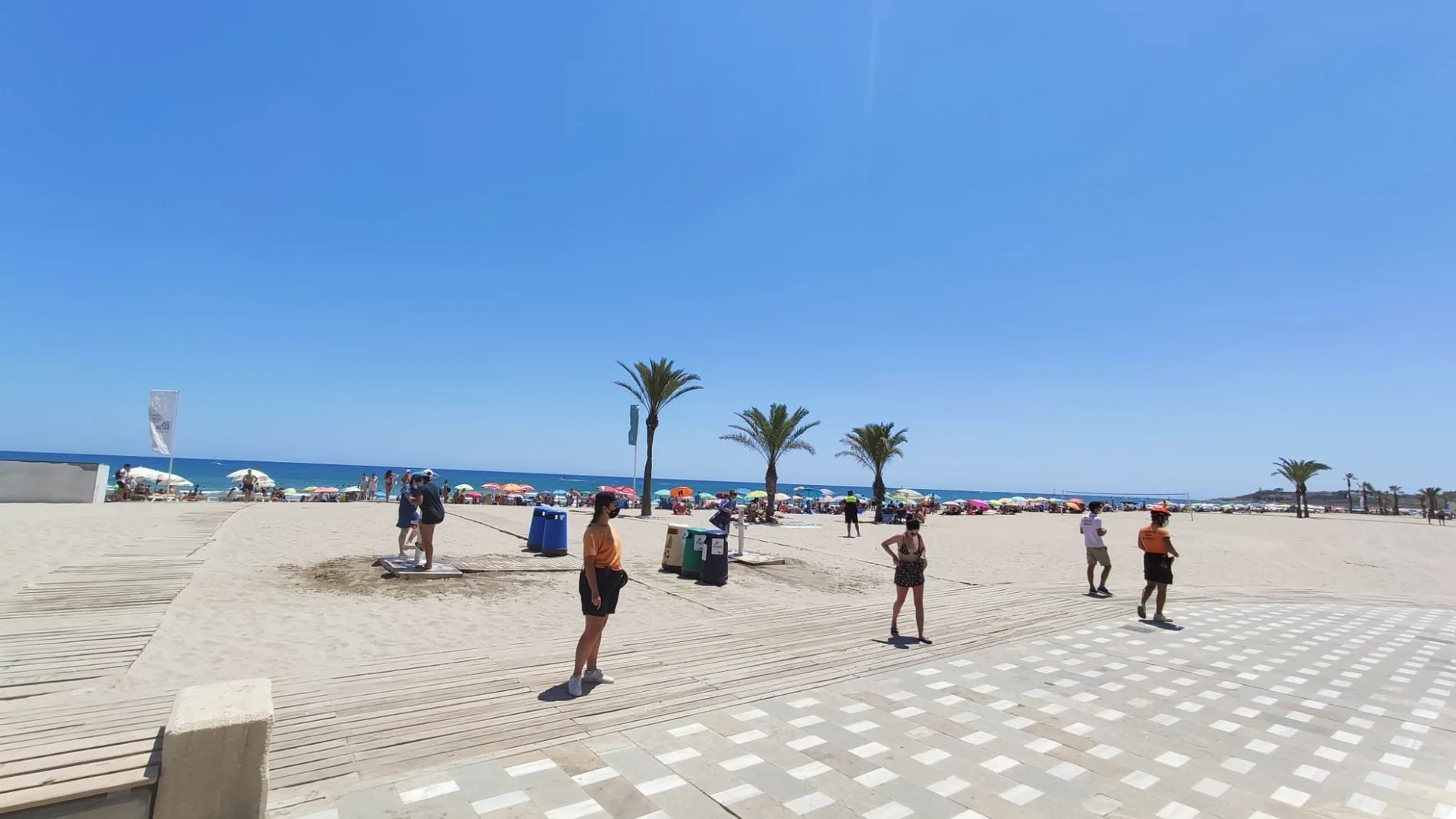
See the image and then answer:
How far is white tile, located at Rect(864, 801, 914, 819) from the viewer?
352 centimetres

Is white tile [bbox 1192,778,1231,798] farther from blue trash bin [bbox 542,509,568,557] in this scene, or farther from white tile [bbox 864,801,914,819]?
blue trash bin [bbox 542,509,568,557]

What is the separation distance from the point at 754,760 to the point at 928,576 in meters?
9.79

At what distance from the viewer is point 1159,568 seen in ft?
30.8

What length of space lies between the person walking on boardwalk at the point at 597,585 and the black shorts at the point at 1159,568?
793cm

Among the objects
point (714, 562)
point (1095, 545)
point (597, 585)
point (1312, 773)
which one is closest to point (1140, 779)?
point (1312, 773)

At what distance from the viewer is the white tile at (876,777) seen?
12.8ft

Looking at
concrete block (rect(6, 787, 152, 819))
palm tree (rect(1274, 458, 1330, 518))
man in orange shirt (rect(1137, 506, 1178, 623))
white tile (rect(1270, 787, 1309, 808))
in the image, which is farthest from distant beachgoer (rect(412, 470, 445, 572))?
palm tree (rect(1274, 458, 1330, 518))

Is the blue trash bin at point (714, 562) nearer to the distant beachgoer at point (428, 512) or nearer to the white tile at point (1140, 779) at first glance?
the distant beachgoer at point (428, 512)

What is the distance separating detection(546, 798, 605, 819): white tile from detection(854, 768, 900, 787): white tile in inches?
60.7

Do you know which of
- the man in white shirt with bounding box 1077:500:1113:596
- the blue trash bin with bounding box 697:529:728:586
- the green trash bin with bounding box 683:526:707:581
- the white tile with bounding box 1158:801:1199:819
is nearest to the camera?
the white tile with bounding box 1158:801:1199:819

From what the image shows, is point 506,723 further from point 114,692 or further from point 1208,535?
point 1208,535

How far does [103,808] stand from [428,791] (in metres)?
1.48

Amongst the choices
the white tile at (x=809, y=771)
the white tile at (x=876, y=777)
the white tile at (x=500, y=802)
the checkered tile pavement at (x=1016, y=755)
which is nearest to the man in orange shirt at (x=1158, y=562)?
the checkered tile pavement at (x=1016, y=755)

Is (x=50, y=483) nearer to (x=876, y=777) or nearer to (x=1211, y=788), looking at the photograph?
(x=876, y=777)
